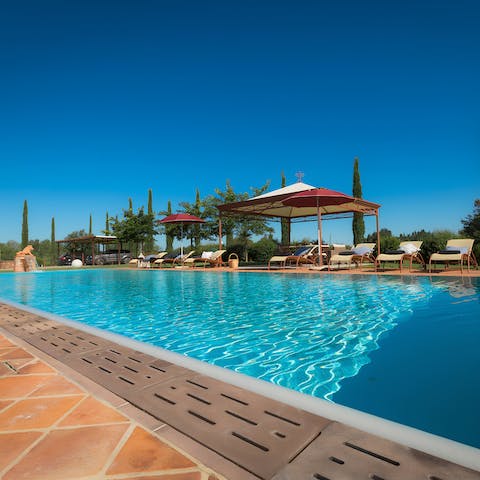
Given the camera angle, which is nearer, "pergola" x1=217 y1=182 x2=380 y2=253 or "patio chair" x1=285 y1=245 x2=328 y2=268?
"patio chair" x1=285 y1=245 x2=328 y2=268

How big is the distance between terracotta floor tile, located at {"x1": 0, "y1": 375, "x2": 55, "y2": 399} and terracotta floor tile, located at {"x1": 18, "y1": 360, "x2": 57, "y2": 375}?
3.5 inches

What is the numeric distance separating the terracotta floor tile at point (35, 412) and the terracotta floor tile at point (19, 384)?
0.15 meters

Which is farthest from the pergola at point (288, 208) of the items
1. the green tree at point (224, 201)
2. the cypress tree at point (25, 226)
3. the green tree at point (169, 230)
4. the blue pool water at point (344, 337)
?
Answer: the cypress tree at point (25, 226)

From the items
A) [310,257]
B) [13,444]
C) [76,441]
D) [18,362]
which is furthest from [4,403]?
[310,257]

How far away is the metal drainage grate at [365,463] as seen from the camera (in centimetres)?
100

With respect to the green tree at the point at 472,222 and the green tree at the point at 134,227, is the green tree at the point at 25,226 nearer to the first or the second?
the green tree at the point at 134,227

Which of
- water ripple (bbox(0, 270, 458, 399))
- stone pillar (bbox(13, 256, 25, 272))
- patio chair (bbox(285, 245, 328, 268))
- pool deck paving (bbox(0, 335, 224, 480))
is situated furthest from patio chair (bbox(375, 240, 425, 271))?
stone pillar (bbox(13, 256, 25, 272))

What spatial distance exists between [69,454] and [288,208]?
1577 centimetres

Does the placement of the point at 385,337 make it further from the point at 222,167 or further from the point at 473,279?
the point at 222,167

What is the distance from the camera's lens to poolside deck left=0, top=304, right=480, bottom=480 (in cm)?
105

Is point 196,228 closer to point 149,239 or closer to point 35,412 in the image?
point 149,239

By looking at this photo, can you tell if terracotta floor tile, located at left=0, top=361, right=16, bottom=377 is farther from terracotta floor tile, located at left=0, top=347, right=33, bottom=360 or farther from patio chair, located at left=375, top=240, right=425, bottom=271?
patio chair, located at left=375, top=240, right=425, bottom=271

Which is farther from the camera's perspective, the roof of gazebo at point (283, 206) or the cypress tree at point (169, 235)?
the cypress tree at point (169, 235)

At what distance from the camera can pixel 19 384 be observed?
1923 mm
